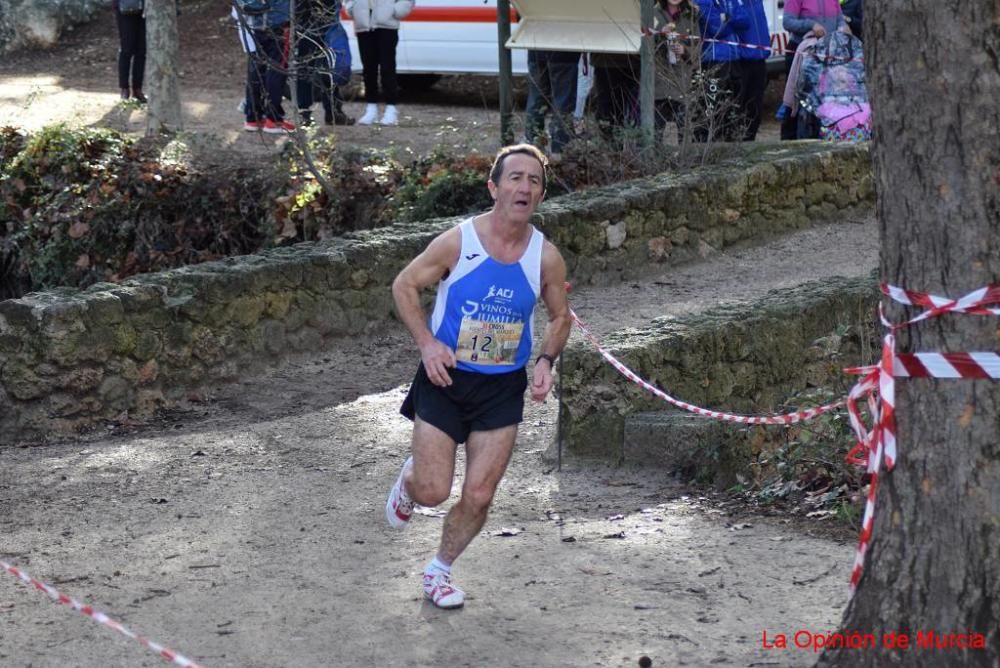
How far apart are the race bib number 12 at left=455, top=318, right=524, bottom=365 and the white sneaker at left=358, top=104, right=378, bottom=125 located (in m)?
9.93

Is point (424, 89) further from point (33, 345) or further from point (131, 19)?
point (33, 345)

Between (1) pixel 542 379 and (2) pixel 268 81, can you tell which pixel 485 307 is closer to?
(1) pixel 542 379

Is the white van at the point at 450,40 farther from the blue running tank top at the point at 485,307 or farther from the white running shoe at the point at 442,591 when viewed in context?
the white running shoe at the point at 442,591

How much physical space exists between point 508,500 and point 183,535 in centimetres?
143

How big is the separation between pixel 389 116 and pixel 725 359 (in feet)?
25.9

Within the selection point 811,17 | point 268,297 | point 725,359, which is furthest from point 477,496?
point 811,17

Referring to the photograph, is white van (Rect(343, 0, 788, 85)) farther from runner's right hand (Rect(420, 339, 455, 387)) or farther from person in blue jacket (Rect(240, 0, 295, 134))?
runner's right hand (Rect(420, 339, 455, 387))

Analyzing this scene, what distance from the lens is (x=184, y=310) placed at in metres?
8.25

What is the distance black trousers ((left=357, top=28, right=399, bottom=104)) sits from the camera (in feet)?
47.4

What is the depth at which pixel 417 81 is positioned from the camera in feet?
58.9

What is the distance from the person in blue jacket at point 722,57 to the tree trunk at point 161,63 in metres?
4.79

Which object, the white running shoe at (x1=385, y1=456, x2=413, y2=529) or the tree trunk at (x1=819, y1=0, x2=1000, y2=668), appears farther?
the white running shoe at (x1=385, y1=456, x2=413, y2=529)

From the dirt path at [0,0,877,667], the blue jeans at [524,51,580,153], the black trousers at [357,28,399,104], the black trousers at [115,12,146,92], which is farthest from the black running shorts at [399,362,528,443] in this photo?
the black trousers at [115,12,146,92]

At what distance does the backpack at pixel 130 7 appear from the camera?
15.5 meters
